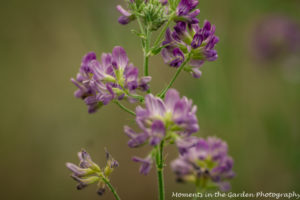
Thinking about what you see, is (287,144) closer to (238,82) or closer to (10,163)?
(238,82)

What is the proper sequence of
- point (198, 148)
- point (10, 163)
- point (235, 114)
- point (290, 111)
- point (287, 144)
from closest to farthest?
point (198, 148) < point (287, 144) < point (235, 114) < point (290, 111) < point (10, 163)

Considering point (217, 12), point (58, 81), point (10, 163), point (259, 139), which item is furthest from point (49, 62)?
point (259, 139)

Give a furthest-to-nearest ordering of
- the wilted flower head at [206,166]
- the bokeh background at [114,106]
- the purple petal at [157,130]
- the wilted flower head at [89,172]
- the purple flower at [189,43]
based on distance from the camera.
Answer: the bokeh background at [114,106] < the wilted flower head at [89,172] < the purple flower at [189,43] < the wilted flower head at [206,166] < the purple petal at [157,130]

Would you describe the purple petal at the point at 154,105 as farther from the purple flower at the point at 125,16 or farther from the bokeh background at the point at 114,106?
the bokeh background at the point at 114,106

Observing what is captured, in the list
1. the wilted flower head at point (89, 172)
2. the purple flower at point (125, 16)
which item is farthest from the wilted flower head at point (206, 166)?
the purple flower at point (125, 16)

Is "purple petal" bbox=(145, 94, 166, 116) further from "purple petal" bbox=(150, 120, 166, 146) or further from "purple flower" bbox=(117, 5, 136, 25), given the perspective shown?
"purple flower" bbox=(117, 5, 136, 25)

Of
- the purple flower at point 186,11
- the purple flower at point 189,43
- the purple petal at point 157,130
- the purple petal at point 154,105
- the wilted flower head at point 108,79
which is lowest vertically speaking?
the purple petal at point 157,130
